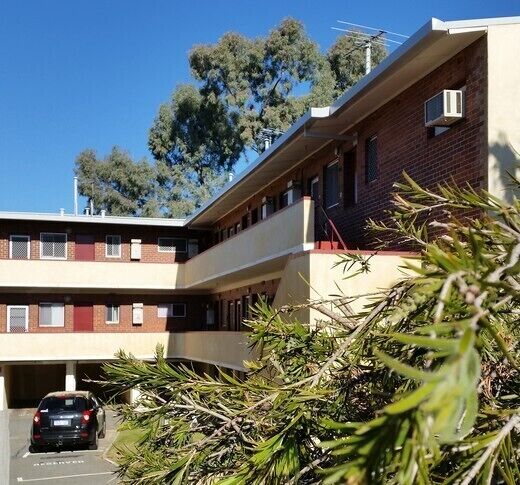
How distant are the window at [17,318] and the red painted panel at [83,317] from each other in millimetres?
2095

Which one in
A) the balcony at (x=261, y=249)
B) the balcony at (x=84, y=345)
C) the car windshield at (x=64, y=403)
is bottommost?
the car windshield at (x=64, y=403)

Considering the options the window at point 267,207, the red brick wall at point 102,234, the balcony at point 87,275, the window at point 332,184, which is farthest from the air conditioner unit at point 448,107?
the red brick wall at point 102,234

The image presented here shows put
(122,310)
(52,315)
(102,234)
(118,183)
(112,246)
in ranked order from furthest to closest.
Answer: (118,183) → (112,246) → (102,234) → (122,310) → (52,315)

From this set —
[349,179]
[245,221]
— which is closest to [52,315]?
[245,221]

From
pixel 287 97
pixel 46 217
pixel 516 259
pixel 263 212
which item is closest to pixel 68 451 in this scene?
pixel 263 212

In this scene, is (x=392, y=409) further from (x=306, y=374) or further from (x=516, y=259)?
(x=306, y=374)

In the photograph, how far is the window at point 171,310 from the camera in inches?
1319

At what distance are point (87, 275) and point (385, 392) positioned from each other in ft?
97.2

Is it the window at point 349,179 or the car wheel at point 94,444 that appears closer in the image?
the window at point 349,179

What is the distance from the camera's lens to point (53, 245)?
32312mm

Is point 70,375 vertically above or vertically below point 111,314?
below

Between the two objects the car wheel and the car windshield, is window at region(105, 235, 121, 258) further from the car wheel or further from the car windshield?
the car wheel

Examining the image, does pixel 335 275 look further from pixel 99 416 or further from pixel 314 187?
pixel 99 416

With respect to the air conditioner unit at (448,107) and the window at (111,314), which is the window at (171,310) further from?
the air conditioner unit at (448,107)
